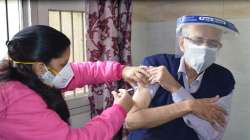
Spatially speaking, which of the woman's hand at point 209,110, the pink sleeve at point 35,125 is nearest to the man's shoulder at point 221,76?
the woman's hand at point 209,110

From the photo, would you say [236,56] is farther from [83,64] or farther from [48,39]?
[48,39]

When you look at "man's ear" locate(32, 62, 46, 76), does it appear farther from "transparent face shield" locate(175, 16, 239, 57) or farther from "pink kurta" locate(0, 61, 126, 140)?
"transparent face shield" locate(175, 16, 239, 57)

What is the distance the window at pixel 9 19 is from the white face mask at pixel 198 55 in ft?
3.25

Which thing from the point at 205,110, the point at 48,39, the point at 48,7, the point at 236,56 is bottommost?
the point at 205,110

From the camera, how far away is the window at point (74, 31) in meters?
2.33

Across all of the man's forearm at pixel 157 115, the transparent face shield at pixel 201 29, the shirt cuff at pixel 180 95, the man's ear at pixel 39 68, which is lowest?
the man's forearm at pixel 157 115

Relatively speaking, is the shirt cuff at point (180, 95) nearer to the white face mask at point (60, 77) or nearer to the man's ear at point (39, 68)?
the white face mask at point (60, 77)

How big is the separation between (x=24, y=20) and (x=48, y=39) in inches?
37.3

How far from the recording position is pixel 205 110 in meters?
1.50

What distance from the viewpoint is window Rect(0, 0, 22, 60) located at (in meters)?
1.98

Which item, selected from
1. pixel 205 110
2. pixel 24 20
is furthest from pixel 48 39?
pixel 24 20

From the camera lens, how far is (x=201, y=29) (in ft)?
5.09

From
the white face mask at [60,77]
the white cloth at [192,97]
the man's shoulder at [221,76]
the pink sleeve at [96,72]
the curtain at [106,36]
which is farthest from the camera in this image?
the curtain at [106,36]

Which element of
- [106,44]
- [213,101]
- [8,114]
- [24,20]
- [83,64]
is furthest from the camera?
[106,44]
